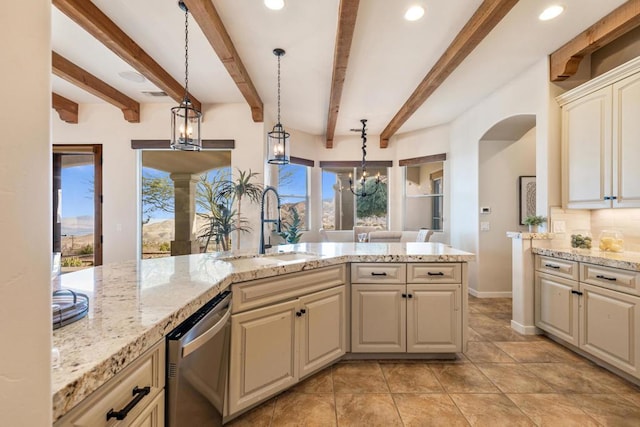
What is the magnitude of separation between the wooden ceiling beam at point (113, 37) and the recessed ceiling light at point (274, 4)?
0.77m

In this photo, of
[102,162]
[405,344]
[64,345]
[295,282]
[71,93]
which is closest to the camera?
[64,345]

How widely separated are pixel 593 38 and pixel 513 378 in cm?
296

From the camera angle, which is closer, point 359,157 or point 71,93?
point 71,93

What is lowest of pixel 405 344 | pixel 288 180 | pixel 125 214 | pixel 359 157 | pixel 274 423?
pixel 274 423

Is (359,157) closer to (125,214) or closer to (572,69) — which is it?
(572,69)

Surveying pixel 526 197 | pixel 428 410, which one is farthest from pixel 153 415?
pixel 526 197

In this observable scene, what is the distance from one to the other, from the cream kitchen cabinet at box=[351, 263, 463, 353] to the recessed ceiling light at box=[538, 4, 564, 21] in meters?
2.19

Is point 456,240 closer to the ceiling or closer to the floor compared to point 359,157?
closer to the floor

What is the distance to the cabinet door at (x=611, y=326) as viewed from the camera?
208cm

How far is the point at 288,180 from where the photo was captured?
5.90 metres

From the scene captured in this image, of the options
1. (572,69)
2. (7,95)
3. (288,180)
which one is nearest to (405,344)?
(7,95)

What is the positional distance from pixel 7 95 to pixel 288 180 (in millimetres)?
5521

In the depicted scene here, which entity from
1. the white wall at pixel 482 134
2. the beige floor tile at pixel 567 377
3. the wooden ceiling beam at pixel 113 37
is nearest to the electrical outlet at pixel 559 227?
the white wall at pixel 482 134

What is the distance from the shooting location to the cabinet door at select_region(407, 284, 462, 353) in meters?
2.38
